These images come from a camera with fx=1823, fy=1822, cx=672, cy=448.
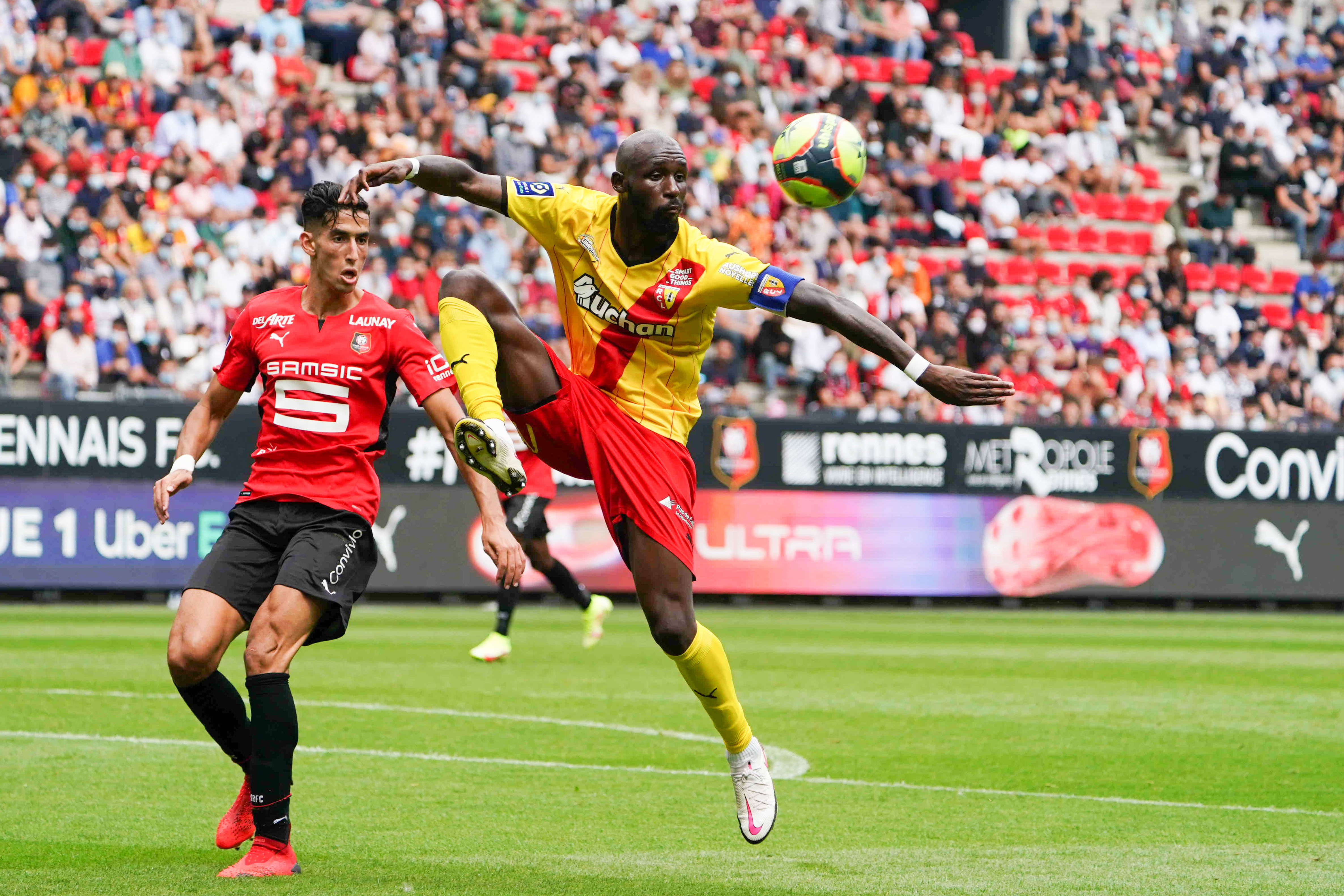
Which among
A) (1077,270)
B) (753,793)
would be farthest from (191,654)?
(1077,270)

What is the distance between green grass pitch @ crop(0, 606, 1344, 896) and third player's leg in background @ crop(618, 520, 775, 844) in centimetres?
30

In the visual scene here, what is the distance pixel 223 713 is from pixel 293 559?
2.16 ft

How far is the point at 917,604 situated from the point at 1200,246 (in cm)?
945

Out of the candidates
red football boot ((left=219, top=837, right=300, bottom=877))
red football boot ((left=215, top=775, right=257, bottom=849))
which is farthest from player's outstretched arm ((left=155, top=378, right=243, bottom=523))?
red football boot ((left=219, top=837, right=300, bottom=877))

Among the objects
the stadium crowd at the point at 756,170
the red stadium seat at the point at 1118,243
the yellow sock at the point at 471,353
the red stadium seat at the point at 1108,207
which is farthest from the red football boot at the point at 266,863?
the red stadium seat at the point at 1108,207

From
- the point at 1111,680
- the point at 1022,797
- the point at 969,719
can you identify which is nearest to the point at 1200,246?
the point at 1111,680

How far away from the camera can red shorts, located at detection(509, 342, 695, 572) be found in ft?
23.3

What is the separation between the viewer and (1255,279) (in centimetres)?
2825

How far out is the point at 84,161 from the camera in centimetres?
2111

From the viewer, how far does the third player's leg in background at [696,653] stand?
6879 mm

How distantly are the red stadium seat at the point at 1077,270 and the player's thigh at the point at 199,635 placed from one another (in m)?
22.2

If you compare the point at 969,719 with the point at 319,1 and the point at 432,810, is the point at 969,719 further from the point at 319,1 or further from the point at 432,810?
the point at 319,1

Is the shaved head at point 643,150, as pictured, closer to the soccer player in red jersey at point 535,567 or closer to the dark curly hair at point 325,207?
the dark curly hair at point 325,207

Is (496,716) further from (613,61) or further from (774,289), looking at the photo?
(613,61)
